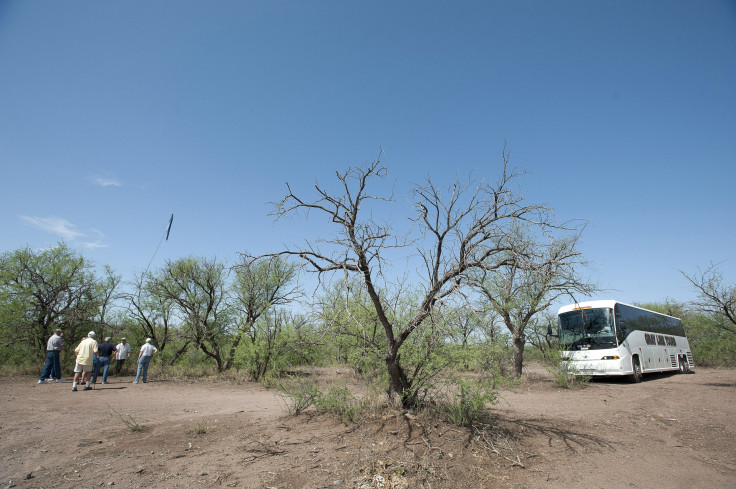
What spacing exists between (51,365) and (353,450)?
44.8ft

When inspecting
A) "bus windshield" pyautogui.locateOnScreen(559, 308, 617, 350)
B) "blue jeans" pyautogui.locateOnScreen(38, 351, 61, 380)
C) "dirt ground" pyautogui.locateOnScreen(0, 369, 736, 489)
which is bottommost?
"dirt ground" pyautogui.locateOnScreen(0, 369, 736, 489)

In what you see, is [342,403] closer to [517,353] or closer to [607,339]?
[517,353]


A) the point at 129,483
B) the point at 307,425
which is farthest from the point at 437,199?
the point at 129,483

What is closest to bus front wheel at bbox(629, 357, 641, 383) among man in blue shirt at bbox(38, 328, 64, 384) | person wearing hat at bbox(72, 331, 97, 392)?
person wearing hat at bbox(72, 331, 97, 392)

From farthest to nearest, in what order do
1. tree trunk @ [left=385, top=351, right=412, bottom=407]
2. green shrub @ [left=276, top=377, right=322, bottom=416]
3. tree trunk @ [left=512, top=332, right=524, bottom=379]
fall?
tree trunk @ [left=512, top=332, right=524, bottom=379] → green shrub @ [left=276, top=377, right=322, bottom=416] → tree trunk @ [left=385, top=351, right=412, bottom=407]

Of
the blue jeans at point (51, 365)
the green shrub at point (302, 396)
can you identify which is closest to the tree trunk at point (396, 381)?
the green shrub at point (302, 396)

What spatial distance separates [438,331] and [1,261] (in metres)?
18.9

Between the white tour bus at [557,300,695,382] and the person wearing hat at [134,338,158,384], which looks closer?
the person wearing hat at [134,338,158,384]

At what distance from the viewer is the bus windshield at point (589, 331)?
1434 centimetres

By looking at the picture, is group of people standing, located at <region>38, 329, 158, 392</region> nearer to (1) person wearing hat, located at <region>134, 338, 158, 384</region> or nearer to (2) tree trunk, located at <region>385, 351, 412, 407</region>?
(1) person wearing hat, located at <region>134, 338, 158, 384</region>

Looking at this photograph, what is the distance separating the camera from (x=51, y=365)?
13.0 meters

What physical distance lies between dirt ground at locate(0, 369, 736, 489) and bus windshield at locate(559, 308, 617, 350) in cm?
587

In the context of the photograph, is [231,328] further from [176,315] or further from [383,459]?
[383,459]

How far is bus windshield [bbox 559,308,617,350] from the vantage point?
14.3 meters
